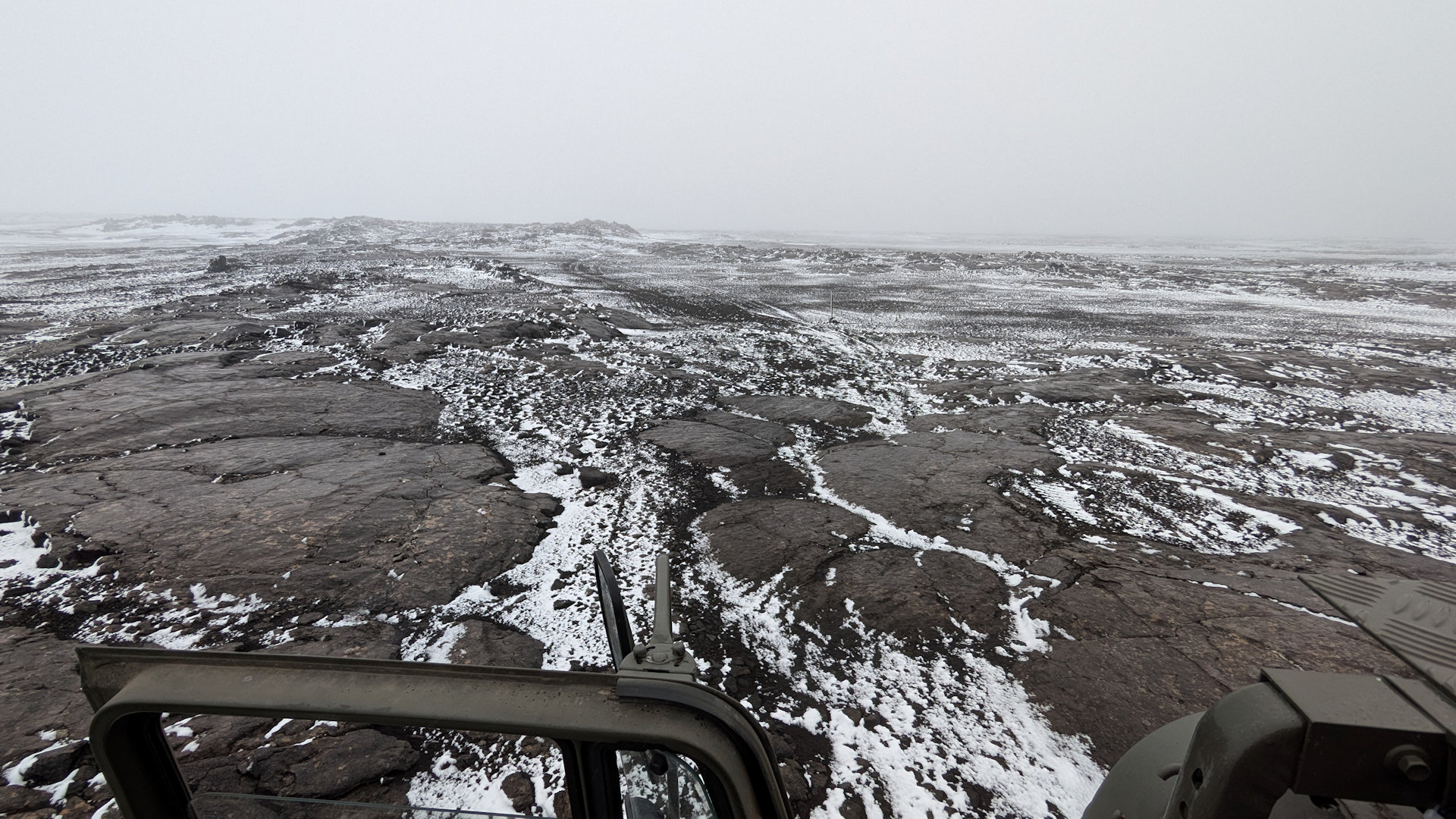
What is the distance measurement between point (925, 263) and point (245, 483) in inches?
1340

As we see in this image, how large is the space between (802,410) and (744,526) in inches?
127

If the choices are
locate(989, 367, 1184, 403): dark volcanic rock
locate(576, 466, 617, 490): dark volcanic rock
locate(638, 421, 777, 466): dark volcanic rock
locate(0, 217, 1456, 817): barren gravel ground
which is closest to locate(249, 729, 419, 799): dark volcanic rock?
locate(0, 217, 1456, 817): barren gravel ground

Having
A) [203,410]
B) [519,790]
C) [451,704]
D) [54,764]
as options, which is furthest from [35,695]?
[203,410]

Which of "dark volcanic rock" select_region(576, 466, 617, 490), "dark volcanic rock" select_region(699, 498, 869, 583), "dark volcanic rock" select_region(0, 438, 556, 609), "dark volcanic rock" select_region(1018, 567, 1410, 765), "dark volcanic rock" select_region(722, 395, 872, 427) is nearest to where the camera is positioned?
"dark volcanic rock" select_region(1018, 567, 1410, 765)

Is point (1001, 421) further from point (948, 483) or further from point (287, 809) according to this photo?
point (287, 809)

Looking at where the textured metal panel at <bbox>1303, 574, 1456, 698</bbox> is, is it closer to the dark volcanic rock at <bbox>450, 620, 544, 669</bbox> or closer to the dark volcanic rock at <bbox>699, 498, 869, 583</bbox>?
the dark volcanic rock at <bbox>699, 498, 869, 583</bbox>

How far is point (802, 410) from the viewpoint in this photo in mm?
7785

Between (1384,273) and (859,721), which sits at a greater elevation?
(1384,273)

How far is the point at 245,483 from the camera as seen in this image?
5016mm

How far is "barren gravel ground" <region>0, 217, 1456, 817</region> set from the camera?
283 centimetres

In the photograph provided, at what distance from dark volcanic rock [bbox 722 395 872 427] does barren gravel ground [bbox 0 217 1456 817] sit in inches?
2.7

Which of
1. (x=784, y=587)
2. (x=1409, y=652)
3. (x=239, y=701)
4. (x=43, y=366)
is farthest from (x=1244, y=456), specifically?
(x=43, y=366)

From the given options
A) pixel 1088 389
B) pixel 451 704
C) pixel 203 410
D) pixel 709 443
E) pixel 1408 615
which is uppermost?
pixel 1408 615

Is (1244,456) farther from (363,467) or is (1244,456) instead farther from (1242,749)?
(363,467)
